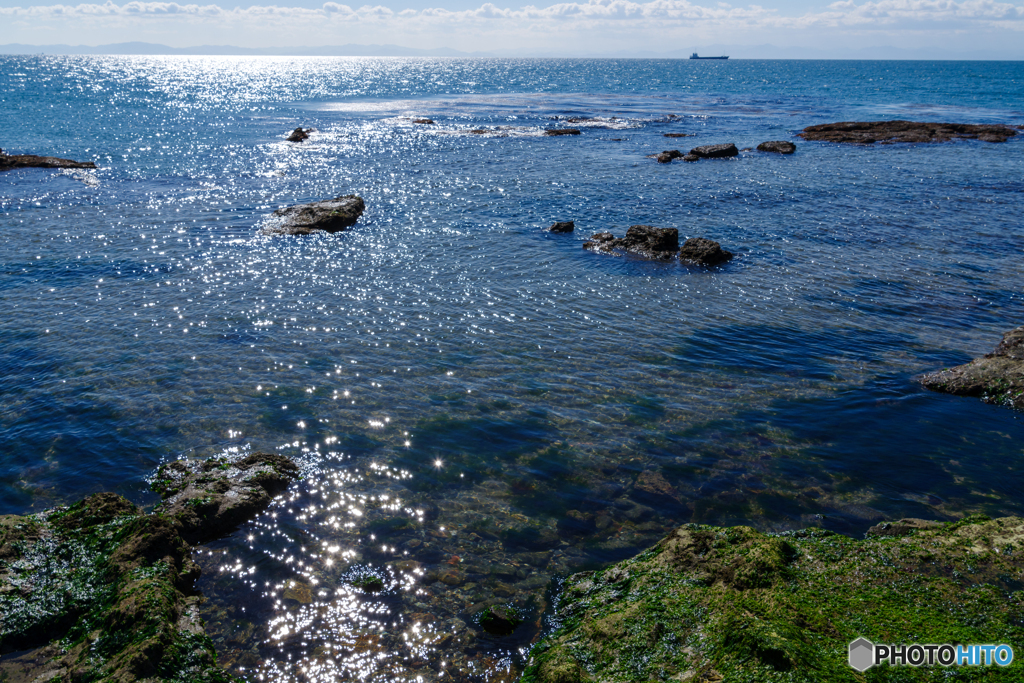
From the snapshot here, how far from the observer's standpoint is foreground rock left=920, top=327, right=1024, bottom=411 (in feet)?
52.6

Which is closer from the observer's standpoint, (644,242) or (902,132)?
(644,242)

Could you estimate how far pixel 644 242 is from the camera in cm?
2948

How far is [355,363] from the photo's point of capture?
18.5 metres

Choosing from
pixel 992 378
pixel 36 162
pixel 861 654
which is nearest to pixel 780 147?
pixel 992 378

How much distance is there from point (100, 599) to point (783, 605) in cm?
1078

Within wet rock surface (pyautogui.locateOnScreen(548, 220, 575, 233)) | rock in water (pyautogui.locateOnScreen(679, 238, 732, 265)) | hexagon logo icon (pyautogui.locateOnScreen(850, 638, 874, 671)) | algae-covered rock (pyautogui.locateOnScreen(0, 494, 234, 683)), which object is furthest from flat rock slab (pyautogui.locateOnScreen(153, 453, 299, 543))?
wet rock surface (pyautogui.locateOnScreen(548, 220, 575, 233))

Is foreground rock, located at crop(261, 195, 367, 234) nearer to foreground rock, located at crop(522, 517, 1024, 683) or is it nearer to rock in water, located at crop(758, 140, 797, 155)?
foreground rock, located at crop(522, 517, 1024, 683)

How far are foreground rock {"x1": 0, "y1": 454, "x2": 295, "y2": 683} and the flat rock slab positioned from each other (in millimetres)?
45

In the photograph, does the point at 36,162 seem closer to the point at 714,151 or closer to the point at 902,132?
the point at 714,151

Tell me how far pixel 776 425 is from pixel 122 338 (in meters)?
20.9

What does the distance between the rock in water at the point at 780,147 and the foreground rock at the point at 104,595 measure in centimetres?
5885

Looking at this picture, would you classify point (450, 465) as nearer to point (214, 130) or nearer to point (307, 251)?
point (307, 251)

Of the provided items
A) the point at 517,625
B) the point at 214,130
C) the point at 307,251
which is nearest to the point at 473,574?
the point at 517,625

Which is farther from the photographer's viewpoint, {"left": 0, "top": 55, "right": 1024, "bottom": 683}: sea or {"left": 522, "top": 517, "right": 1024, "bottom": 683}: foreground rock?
{"left": 0, "top": 55, "right": 1024, "bottom": 683}: sea
